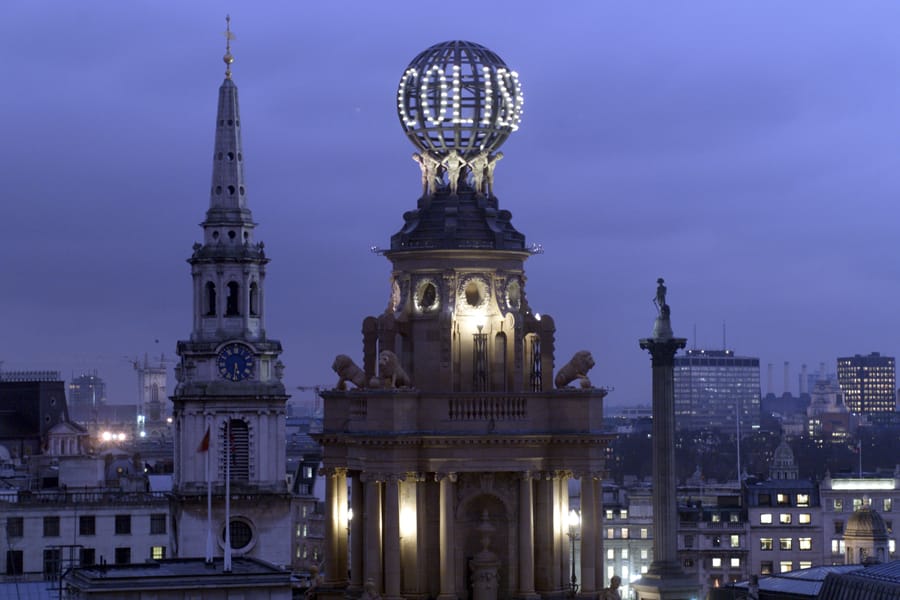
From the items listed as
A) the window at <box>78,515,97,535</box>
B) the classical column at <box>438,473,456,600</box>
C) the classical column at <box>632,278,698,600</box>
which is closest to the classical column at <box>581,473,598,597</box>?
the classical column at <box>438,473,456,600</box>

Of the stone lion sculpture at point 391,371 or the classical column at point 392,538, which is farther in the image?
the stone lion sculpture at point 391,371

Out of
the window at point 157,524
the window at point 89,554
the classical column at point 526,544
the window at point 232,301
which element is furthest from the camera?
the window at point 232,301

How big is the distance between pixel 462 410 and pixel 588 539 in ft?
14.2

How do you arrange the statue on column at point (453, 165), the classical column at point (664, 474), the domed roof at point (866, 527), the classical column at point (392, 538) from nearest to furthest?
the classical column at point (392, 538), the statue on column at point (453, 165), the classical column at point (664, 474), the domed roof at point (866, 527)

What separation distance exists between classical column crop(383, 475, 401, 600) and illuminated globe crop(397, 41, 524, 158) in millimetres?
8548

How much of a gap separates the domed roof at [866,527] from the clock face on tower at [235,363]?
4875 cm

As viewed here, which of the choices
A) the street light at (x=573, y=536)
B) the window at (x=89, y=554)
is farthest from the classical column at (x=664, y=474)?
the street light at (x=573, y=536)

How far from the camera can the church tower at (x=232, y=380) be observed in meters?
173

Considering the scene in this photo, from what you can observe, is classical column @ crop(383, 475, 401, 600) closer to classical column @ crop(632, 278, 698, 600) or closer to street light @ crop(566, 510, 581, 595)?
street light @ crop(566, 510, 581, 595)

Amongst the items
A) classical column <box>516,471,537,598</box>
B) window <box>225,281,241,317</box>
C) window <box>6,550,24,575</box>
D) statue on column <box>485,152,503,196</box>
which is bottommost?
classical column <box>516,471,537,598</box>

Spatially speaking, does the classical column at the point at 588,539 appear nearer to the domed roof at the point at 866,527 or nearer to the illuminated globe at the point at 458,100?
the illuminated globe at the point at 458,100

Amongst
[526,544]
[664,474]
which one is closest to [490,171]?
[526,544]

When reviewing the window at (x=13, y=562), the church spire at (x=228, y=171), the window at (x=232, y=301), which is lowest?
the window at (x=13, y=562)

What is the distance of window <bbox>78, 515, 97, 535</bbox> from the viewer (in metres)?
174
